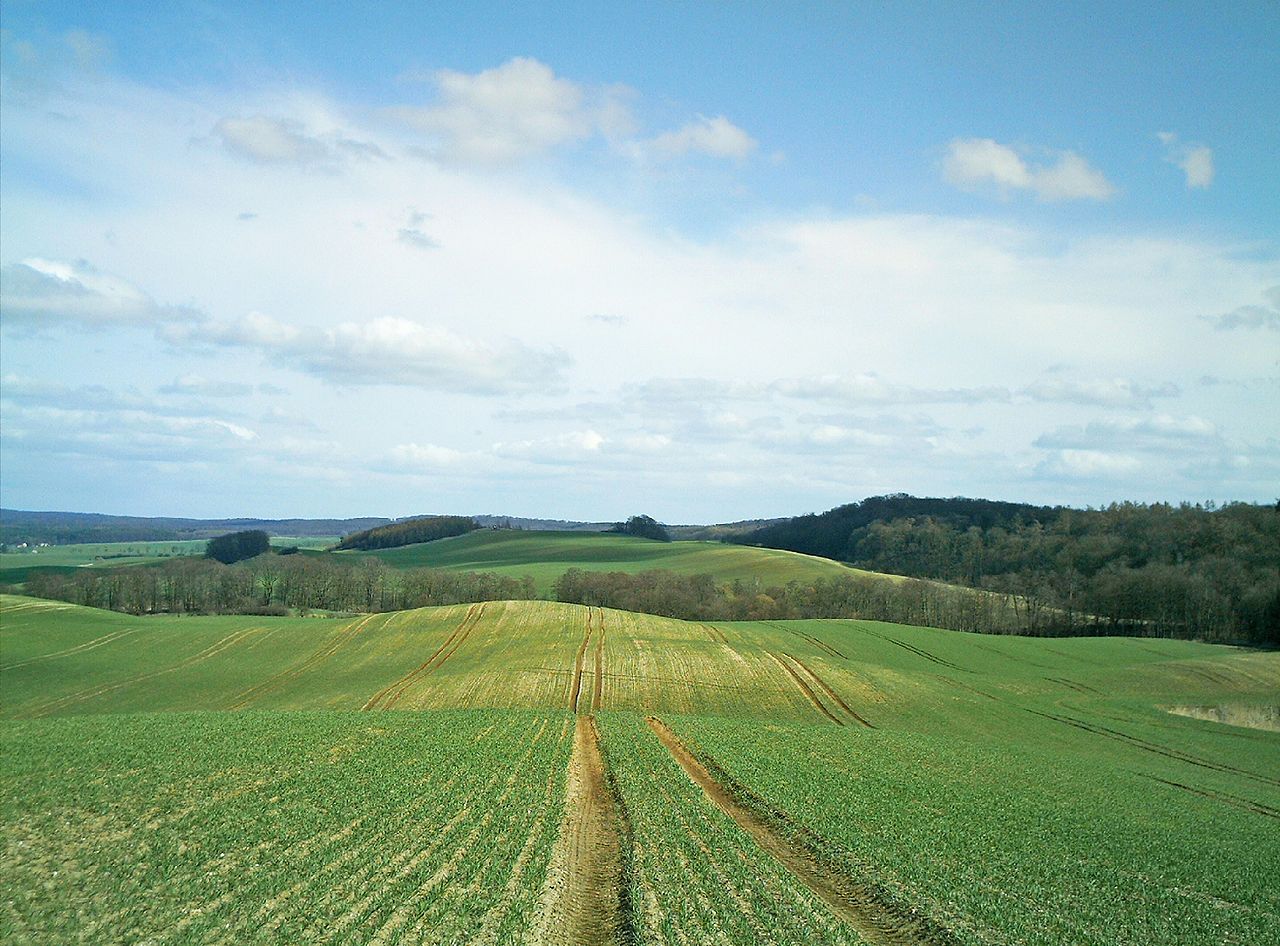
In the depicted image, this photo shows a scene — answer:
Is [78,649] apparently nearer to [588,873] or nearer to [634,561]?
[588,873]

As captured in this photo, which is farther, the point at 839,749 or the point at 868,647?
the point at 868,647

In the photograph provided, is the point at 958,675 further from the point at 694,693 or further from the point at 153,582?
the point at 153,582

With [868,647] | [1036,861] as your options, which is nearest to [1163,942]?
[1036,861]

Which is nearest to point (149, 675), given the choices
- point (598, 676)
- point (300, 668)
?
point (300, 668)

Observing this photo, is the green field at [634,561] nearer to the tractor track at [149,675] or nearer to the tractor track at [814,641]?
the tractor track at [814,641]

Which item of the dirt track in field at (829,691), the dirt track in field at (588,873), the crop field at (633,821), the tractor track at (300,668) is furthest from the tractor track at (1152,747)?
the tractor track at (300,668)

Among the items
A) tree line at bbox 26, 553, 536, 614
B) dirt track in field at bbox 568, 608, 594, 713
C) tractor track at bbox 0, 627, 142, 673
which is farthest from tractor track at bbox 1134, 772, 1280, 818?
tree line at bbox 26, 553, 536, 614
